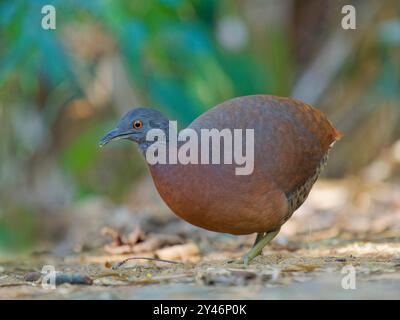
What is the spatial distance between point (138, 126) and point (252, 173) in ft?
2.63

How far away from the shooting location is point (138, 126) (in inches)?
196

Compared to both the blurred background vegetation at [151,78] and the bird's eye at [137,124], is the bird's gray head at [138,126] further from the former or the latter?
the blurred background vegetation at [151,78]

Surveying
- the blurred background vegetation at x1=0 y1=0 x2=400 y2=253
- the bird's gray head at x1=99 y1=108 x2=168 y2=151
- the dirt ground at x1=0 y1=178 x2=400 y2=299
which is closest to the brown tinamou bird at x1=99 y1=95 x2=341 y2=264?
the bird's gray head at x1=99 y1=108 x2=168 y2=151

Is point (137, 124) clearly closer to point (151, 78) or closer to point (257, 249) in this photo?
point (257, 249)

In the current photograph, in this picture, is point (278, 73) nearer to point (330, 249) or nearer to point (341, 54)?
point (341, 54)

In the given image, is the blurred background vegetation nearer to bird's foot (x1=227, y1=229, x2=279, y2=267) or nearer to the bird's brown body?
the bird's brown body

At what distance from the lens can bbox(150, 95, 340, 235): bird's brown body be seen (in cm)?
477

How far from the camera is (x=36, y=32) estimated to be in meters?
7.91

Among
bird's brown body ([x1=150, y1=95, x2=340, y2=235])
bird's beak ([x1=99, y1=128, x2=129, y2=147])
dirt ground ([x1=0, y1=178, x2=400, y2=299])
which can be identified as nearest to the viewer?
dirt ground ([x1=0, y1=178, x2=400, y2=299])

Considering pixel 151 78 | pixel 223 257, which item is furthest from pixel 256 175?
pixel 151 78

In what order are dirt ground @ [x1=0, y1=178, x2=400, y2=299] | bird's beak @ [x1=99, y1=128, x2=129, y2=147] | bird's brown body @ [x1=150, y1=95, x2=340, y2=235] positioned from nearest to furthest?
dirt ground @ [x1=0, y1=178, x2=400, y2=299] → bird's brown body @ [x1=150, y1=95, x2=340, y2=235] → bird's beak @ [x1=99, y1=128, x2=129, y2=147]
